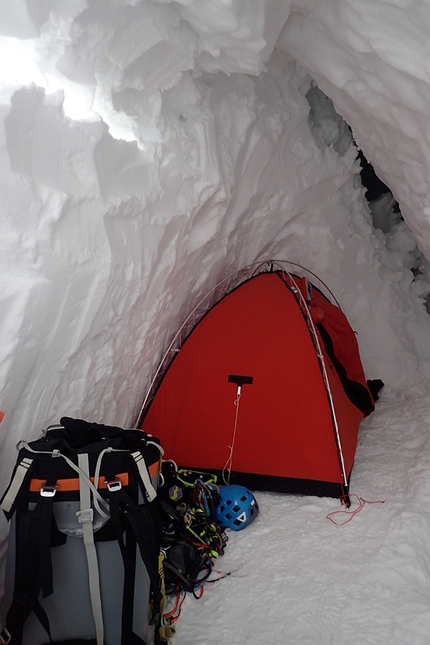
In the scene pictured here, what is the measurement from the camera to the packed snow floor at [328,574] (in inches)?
67.5

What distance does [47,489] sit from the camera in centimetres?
150

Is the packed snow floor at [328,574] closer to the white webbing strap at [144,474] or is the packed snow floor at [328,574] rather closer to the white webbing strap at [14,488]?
the white webbing strap at [144,474]

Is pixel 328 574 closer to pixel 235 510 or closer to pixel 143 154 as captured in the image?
pixel 235 510

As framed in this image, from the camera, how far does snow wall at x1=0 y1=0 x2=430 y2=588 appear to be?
1.67 metres

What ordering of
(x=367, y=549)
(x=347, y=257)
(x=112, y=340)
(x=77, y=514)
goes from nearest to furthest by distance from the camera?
1. (x=77, y=514)
2. (x=367, y=549)
3. (x=112, y=340)
4. (x=347, y=257)

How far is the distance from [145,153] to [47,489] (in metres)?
Result: 1.36

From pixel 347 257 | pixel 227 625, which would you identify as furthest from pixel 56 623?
pixel 347 257

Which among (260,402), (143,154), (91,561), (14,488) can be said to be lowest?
(91,561)

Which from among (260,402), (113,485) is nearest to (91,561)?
(113,485)

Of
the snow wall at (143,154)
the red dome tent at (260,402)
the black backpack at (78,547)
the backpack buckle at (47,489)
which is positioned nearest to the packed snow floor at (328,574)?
the red dome tent at (260,402)

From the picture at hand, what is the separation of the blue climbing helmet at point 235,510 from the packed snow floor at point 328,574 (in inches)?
1.8

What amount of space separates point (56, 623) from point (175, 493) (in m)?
0.79

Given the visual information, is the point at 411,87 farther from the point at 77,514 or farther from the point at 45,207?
the point at 77,514

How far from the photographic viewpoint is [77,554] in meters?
1.53
